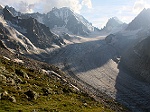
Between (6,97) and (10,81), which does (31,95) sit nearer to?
(6,97)

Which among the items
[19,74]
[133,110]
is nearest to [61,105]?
[19,74]

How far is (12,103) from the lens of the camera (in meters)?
48.4

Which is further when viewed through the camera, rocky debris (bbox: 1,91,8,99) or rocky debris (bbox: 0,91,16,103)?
rocky debris (bbox: 1,91,8,99)

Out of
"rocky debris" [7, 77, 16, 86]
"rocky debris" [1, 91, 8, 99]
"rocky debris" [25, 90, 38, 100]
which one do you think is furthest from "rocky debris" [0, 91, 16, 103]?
"rocky debris" [7, 77, 16, 86]

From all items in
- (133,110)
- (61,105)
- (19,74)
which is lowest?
(133,110)

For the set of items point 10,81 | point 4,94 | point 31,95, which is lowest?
point 31,95

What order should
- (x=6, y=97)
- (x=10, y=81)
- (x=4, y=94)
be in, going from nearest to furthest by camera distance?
(x=6, y=97)
(x=4, y=94)
(x=10, y=81)

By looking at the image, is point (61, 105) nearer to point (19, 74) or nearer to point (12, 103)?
point (12, 103)

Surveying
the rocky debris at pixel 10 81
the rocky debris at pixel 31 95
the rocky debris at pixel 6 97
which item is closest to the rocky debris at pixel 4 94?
the rocky debris at pixel 6 97

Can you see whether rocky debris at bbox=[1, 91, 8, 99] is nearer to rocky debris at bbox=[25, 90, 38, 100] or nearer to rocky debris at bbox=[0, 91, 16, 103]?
rocky debris at bbox=[0, 91, 16, 103]

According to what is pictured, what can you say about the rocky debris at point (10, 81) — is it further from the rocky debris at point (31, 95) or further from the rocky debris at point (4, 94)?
the rocky debris at point (4, 94)

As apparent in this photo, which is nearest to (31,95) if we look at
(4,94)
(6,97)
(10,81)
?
Result: (4,94)

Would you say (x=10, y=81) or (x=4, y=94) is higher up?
(x=10, y=81)

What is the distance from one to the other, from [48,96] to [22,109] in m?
18.8
